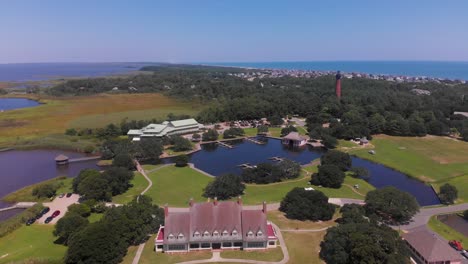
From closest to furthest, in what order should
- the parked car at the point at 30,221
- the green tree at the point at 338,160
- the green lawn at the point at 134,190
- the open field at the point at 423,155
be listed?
the parked car at the point at 30,221 → the green lawn at the point at 134,190 → the green tree at the point at 338,160 → the open field at the point at 423,155

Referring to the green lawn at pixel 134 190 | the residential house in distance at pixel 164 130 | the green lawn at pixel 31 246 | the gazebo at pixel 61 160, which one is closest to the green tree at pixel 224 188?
the green lawn at pixel 134 190

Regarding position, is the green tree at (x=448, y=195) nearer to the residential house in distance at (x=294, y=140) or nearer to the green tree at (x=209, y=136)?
the residential house in distance at (x=294, y=140)

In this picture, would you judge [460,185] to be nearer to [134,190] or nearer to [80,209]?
[134,190]

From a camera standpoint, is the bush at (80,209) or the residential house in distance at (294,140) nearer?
the bush at (80,209)

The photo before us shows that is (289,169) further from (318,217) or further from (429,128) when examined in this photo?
(429,128)

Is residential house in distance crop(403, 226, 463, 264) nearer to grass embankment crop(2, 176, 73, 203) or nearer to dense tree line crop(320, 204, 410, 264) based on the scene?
dense tree line crop(320, 204, 410, 264)

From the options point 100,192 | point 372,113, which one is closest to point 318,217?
point 100,192

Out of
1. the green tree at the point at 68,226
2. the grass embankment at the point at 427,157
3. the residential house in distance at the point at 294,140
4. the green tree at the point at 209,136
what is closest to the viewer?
the green tree at the point at 68,226
